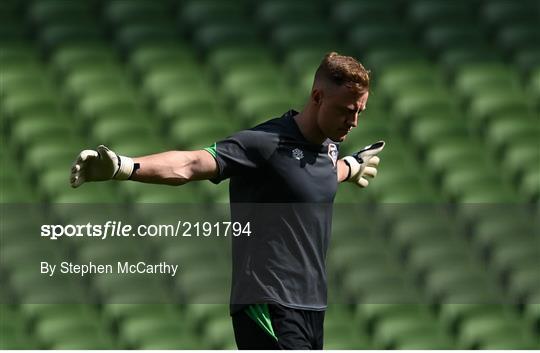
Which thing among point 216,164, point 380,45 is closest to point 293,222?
point 216,164

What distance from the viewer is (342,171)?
4.31m

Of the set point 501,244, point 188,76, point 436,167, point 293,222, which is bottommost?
point 293,222

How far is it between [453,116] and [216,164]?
3694 mm

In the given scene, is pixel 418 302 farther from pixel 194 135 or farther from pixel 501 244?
pixel 194 135

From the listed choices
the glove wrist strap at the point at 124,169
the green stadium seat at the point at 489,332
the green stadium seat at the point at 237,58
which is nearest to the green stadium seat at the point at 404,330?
the green stadium seat at the point at 489,332

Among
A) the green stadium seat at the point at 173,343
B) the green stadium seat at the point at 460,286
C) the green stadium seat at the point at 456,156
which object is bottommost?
the green stadium seat at the point at 173,343

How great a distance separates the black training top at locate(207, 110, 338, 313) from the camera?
3730 millimetres

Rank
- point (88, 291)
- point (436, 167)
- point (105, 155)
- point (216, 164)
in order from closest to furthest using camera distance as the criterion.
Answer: point (105, 155), point (216, 164), point (88, 291), point (436, 167)

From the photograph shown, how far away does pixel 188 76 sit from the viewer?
7250mm

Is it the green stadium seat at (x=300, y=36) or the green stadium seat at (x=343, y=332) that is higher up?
the green stadium seat at (x=300, y=36)

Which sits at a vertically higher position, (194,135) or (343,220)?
(194,135)

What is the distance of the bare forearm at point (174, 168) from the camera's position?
11.6ft

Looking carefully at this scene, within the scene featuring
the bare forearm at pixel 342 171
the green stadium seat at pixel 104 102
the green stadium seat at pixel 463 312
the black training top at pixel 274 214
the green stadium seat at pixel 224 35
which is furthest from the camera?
the green stadium seat at pixel 224 35

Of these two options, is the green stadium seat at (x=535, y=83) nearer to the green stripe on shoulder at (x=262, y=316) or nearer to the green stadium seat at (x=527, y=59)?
the green stadium seat at (x=527, y=59)
